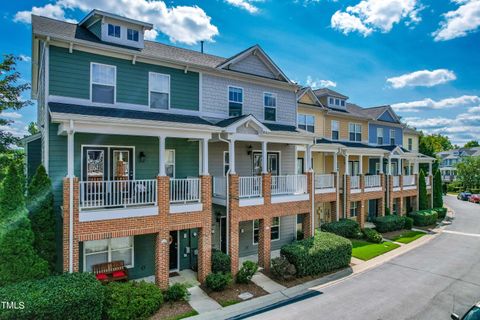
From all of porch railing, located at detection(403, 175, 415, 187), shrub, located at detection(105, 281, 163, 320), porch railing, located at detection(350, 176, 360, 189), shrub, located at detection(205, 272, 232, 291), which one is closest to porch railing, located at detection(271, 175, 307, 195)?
shrub, located at detection(205, 272, 232, 291)

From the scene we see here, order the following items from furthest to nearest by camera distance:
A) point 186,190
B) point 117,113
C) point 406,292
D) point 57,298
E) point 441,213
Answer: point 441,213 < point 186,190 < point 117,113 < point 406,292 < point 57,298

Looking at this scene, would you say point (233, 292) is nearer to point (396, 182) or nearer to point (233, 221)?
Answer: point (233, 221)

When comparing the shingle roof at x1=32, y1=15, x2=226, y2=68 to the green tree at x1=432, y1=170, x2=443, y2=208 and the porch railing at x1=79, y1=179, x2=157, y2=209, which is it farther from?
the green tree at x1=432, y1=170, x2=443, y2=208

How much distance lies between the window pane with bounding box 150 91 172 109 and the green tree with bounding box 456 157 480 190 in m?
59.7

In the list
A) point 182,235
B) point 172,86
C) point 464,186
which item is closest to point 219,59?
point 172,86

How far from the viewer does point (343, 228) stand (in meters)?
20.1

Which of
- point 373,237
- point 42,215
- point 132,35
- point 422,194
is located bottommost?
point 373,237

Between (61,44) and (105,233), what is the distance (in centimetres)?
767

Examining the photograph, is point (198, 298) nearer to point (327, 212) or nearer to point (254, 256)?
point (254, 256)

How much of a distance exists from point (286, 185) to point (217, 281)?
6320mm

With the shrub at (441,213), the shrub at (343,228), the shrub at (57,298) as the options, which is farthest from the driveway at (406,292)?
the shrub at (441,213)

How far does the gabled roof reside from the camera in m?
16.1

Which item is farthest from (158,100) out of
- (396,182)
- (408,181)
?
(408,181)

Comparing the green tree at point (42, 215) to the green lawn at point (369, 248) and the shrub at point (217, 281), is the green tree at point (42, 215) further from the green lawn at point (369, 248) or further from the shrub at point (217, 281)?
the green lawn at point (369, 248)
